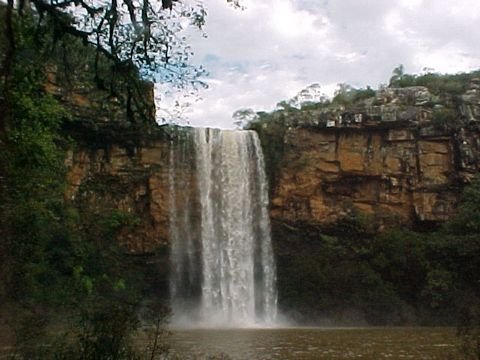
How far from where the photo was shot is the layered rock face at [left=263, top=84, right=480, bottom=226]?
2853cm

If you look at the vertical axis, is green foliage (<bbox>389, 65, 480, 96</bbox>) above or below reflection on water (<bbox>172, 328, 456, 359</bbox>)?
above

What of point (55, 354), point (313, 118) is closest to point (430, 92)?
point (313, 118)

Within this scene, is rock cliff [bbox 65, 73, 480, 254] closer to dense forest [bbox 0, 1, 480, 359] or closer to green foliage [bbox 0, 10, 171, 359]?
dense forest [bbox 0, 1, 480, 359]

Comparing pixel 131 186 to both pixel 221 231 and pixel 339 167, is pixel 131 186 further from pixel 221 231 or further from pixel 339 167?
pixel 339 167

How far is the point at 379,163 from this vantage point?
95.5ft

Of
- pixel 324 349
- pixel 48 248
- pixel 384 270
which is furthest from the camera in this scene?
pixel 384 270

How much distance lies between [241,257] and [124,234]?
17.5ft

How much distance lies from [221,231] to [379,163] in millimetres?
7839

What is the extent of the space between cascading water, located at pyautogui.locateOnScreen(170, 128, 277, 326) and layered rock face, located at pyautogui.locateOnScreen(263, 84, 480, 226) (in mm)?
1380

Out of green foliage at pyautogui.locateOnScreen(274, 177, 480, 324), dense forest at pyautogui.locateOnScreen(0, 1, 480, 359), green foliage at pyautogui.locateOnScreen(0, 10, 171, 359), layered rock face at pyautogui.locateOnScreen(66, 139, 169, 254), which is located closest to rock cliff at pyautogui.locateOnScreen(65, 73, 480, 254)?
layered rock face at pyautogui.locateOnScreen(66, 139, 169, 254)

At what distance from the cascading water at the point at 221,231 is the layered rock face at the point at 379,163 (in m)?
1.38

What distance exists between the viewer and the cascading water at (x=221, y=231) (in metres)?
28.1

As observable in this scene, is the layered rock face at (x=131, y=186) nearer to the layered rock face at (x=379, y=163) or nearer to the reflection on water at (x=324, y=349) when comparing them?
the layered rock face at (x=379, y=163)

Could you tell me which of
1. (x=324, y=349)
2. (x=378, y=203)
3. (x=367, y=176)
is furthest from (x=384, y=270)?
(x=324, y=349)
